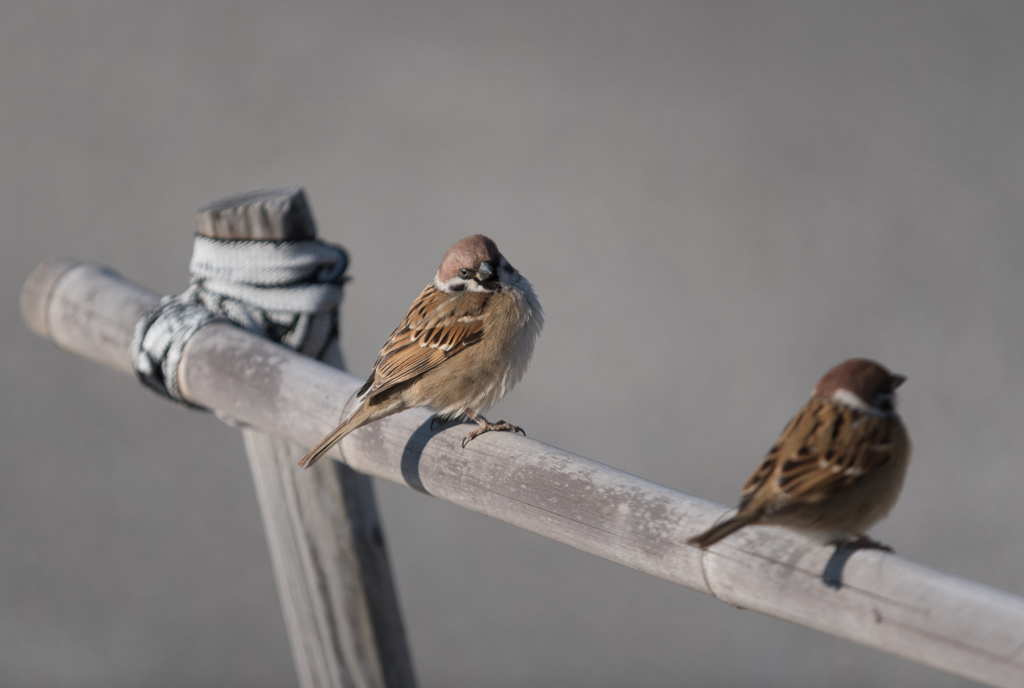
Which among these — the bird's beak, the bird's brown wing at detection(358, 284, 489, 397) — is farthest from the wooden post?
the bird's beak

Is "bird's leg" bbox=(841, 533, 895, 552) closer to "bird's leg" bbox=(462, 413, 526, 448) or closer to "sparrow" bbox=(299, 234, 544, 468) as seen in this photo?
"bird's leg" bbox=(462, 413, 526, 448)

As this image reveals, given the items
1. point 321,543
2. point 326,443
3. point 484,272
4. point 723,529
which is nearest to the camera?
point 723,529

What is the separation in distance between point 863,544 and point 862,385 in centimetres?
23

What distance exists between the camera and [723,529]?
1276 mm

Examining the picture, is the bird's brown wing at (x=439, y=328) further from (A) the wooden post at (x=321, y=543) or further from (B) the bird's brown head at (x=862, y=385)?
(B) the bird's brown head at (x=862, y=385)

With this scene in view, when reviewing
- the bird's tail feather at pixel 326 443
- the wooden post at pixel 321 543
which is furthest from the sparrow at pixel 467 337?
the wooden post at pixel 321 543

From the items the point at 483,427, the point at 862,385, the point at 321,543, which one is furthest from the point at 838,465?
the point at 321,543

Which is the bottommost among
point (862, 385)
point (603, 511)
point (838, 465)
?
point (603, 511)

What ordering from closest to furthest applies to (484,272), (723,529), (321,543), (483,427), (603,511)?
(723,529)
(603,511)
(483,427)
(484,272)
(321,543)

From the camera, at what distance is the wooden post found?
7.86ft

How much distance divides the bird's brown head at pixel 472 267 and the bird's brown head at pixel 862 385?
0.98 metres

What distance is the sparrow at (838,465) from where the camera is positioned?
131 centimetres

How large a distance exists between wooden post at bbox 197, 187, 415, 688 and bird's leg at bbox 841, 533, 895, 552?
1.36 meters

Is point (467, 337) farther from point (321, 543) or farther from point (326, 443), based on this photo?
point (321, 543)
